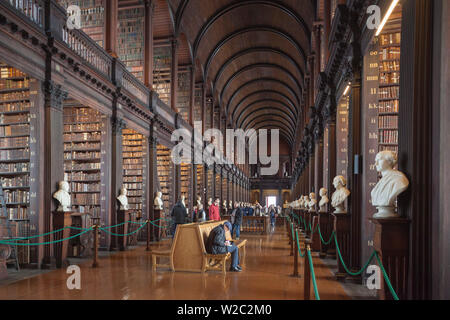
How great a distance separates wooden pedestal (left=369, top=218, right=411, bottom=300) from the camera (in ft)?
10.6

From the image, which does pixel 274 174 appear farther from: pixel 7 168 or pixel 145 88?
pixel 7 168

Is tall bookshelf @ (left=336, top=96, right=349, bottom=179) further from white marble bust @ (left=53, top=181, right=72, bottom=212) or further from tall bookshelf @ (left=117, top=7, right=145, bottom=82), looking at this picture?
tall bookshelf @ (left=117, top=7, right=145, bottom=82)

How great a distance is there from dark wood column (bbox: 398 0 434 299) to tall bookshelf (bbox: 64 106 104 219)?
25.4 feet

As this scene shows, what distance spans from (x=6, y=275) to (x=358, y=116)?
19.2 feet

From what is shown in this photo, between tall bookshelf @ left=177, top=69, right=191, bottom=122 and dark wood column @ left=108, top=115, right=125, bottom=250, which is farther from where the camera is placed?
tall bookshelf @ left=177, top=69, right=191, bottom=122

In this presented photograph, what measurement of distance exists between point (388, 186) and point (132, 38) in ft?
34.3

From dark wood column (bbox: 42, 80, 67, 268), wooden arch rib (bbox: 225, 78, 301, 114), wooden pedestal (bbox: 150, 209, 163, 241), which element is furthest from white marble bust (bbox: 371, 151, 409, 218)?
wooden arch rib (bbox: 225, 78, 301, 114)

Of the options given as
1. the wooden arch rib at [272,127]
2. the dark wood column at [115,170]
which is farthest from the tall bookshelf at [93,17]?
the wooden arch rib at [272,127]

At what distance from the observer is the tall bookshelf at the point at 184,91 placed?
55.1 feet

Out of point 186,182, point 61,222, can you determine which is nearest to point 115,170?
point 61,222

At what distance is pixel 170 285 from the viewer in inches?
203

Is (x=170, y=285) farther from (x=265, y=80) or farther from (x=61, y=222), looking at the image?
(x=265, y=80)
